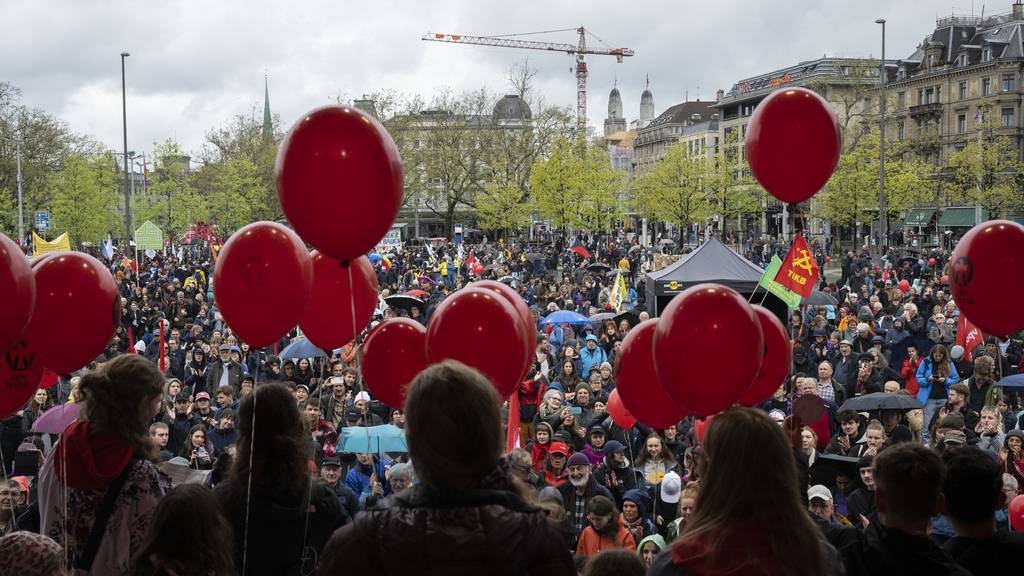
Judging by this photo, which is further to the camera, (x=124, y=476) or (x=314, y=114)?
(x=314, y=114)

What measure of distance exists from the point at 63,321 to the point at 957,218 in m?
58.8

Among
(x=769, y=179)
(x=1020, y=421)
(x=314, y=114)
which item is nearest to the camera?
(x=314, y=114)

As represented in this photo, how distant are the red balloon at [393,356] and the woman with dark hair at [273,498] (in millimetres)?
1684

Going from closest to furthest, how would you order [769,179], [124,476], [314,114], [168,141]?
[124,476] → [314,114] → [769,179] → [168,141]

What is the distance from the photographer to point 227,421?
8891 mm

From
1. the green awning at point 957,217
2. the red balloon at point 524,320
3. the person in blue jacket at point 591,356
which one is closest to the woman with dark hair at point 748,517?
the red balloon at point 524,320

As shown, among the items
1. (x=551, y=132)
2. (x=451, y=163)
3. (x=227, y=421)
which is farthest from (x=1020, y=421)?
(x=451, y=163)

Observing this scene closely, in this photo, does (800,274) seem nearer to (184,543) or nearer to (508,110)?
(184,543)

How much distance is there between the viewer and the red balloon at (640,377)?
531 cm

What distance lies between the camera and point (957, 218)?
56.4 m

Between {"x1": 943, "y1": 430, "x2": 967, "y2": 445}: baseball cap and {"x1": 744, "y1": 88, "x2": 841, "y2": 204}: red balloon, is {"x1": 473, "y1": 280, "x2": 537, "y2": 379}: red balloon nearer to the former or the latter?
{"x1": 744, "y1": 88, "x2": 841, "y2": 204}: red balloon

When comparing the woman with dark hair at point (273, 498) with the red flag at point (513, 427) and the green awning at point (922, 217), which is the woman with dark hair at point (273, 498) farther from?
the green awning at point (922, 217)

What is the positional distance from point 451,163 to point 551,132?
22.7ft

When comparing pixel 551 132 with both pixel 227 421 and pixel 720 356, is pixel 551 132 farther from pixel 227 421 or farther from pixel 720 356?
pixel 720 356
